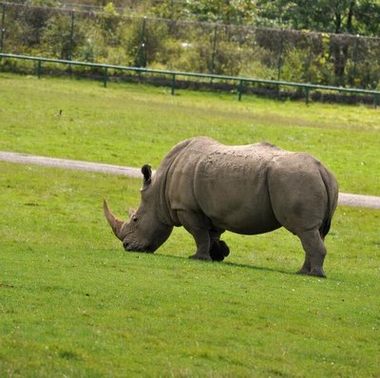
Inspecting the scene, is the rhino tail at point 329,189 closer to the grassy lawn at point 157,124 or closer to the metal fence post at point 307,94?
the grassy lawn at point 157,124

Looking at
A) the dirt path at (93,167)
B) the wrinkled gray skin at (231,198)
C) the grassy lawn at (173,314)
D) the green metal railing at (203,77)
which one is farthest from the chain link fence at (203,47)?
the wrinkled gray skin at (231,198)

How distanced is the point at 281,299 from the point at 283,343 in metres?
2.43

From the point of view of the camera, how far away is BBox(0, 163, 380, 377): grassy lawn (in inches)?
490

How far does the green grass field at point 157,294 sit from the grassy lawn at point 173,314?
0.7 inches

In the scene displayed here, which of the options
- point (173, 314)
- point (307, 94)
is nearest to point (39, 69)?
point (307, 94)

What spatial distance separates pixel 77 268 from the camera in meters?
17.0

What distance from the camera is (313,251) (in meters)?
19.2

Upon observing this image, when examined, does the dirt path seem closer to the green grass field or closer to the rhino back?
the green grass field

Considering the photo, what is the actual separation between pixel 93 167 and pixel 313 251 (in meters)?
13.0

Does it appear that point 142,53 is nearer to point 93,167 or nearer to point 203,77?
point 203,77

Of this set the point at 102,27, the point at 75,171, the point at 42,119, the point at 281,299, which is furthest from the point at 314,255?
the point at 102,27

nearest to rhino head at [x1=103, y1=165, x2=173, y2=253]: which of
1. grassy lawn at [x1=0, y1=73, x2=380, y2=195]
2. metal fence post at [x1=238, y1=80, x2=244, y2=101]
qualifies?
grassy lawn at [x1=0, y1=73, x2=380, y2=195]

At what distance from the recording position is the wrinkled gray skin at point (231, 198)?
751 inches

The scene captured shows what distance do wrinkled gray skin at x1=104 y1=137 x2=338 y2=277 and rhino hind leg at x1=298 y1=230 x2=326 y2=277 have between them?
0.5 inches
